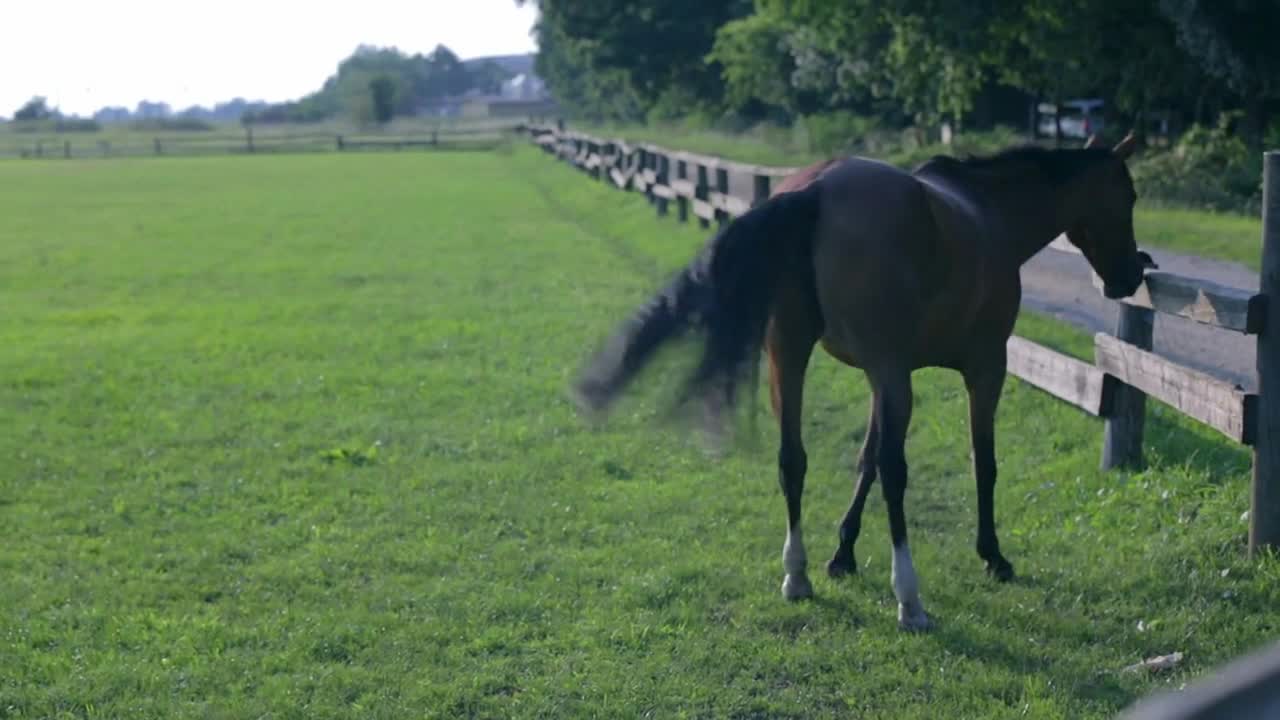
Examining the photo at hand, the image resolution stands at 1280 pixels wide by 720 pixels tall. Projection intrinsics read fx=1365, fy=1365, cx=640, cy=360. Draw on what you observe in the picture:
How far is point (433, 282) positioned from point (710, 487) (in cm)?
988

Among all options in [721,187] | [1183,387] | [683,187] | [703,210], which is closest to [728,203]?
[721,187]

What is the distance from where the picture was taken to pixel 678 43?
53281 millimetres

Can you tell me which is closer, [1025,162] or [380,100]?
[1025,162]

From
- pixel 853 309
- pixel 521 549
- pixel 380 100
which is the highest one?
pixel 380 100

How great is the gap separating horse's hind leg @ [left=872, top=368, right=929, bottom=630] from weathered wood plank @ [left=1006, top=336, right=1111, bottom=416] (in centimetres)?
210

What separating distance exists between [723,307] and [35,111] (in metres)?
146

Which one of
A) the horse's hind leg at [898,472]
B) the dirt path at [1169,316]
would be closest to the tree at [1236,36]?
the dirt path at [1169,316]

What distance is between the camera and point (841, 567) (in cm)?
571

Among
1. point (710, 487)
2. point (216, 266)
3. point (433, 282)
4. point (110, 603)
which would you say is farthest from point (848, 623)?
point (216, 266)

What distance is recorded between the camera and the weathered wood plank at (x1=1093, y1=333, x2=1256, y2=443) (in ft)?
17.8

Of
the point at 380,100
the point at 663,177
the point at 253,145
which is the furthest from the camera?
the point at 380,100

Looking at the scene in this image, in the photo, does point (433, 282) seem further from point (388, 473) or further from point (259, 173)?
point (259, 173)

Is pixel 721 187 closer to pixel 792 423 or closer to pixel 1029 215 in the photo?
pixel 1029 215

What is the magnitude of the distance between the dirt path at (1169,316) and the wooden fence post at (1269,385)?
2998 mm
